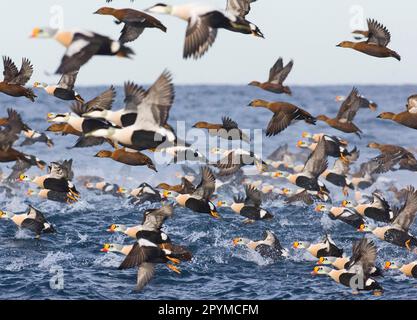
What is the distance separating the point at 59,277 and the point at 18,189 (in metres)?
9.67

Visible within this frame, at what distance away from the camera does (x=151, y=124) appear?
10258 mm

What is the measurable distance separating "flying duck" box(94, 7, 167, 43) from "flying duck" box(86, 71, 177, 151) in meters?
0.80

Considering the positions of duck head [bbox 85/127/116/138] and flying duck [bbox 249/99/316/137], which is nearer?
duck head [bbox 85/127/116/138]

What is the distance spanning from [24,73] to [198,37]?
3.84m

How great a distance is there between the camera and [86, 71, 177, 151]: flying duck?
10086 mm

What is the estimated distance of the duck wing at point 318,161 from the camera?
14039mm

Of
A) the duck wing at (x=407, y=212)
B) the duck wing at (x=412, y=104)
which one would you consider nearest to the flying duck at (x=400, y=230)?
the duck wing at (x=407, y=212)

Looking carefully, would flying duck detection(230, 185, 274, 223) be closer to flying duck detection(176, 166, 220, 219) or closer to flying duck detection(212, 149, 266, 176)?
flying duck detection(212, 149, 266, 176)

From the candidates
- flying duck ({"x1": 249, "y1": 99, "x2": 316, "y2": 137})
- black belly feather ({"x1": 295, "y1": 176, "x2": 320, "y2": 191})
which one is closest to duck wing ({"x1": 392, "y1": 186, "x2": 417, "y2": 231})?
black belly feather ({"x1": 295, "y1": 176, "x2": 320, "y2": 191})

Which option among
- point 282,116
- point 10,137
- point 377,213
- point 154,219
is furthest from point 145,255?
point 377,213

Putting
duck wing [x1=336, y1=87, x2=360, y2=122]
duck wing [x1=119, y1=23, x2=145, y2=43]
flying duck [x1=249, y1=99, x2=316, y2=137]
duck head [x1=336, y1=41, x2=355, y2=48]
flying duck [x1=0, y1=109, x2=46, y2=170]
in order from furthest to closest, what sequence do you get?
duck wing [x1=336, y1=87, x2=360, y2=122]
flying duck [x1=249, y1=99, x2=316, y2=137]
duck head [x1=336, y1=41, x2=355, y2=48]
duck wing [x1=119, y1=23, x2=145, y2=43]
flying duck [x1=0, y1=109, x2=46, y2=170]

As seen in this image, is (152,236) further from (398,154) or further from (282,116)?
(398,154)

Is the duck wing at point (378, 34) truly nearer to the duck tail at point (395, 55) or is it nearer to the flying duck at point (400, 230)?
the duck tail at point (395, 55)

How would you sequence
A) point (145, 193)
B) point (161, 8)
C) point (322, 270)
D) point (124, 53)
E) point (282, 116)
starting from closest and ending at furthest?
point (124, 53)
point (161, 8)
point (322, 270)
point (282, 116)
point (145, 193)
